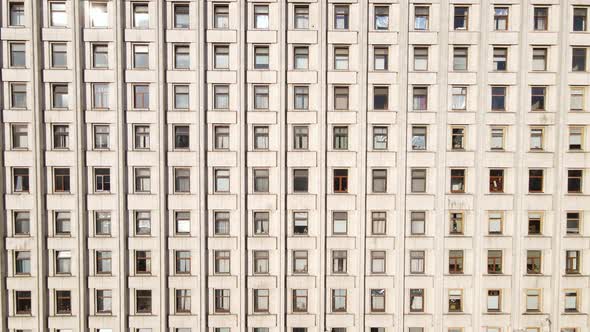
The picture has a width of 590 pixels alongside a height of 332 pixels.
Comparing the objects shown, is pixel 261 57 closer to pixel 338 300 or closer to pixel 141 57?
pixel 141 57

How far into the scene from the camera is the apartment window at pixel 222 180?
20.0 metres

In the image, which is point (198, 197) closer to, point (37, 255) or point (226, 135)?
point (226, 135)

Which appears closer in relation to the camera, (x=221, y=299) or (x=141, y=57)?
(x=141, y=57)

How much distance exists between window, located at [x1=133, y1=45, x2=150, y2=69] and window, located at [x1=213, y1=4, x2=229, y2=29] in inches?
172

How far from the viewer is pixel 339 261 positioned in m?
20.4

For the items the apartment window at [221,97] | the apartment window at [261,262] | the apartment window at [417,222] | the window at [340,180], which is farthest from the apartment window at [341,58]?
the apartment window at [261,262]

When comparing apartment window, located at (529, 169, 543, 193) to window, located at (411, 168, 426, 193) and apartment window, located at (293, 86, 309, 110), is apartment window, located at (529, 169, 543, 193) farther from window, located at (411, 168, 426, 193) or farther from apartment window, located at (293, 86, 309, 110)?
apartment window, located at (293, 86, 309, 110)

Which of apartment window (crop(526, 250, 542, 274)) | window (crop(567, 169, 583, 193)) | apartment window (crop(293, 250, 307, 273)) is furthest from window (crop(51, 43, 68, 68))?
window (crop(567, 169, 583, 193))

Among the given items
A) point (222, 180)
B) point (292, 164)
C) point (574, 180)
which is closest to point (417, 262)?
point (292, 164)

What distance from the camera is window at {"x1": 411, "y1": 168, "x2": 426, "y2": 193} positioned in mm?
20172

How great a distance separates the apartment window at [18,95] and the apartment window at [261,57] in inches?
535

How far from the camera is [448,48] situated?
19.8m

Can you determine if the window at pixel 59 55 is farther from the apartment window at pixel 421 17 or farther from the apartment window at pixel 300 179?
the apartment window at pixel 421 17

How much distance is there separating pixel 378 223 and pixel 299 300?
22.2ft
